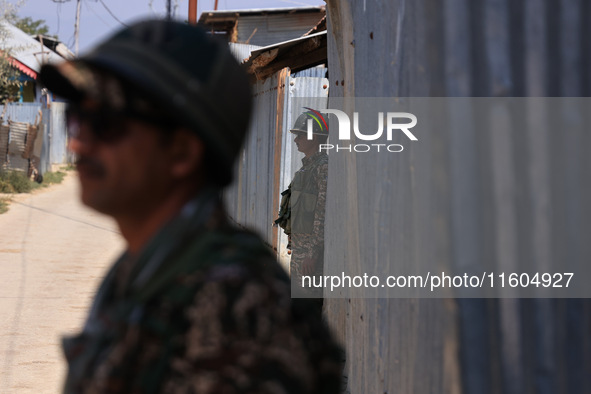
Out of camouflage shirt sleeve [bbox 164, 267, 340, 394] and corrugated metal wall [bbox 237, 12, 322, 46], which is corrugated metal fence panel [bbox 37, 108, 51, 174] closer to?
corrugated metal wall [bbox 237, 12, 322, 46]

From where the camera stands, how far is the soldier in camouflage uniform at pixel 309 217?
6.11 meters

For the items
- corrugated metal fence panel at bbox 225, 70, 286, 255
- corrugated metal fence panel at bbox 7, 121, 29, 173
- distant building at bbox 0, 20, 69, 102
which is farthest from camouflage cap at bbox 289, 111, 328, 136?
distant building at bbox 0, 20, 69, 102

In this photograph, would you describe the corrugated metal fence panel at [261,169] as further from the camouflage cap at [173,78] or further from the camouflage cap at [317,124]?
the camouflage cap at [173,78]

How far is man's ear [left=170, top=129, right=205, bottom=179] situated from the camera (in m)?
1.15

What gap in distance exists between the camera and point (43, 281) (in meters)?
8.78

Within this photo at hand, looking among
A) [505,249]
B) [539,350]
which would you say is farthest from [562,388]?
[505,249]

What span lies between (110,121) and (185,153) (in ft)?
0.41

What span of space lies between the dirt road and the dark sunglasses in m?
0.16

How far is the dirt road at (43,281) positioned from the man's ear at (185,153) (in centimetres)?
21

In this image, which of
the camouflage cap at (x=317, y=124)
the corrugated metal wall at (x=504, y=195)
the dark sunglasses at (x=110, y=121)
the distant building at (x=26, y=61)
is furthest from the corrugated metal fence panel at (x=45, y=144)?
the dark sunglasses at (x=110, y=121)

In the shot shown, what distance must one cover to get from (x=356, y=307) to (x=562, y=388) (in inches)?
55.6

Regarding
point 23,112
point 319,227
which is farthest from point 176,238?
point 23,112

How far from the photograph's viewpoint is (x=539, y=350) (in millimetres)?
1943

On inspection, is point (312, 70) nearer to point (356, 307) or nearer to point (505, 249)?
point (356, 307)
